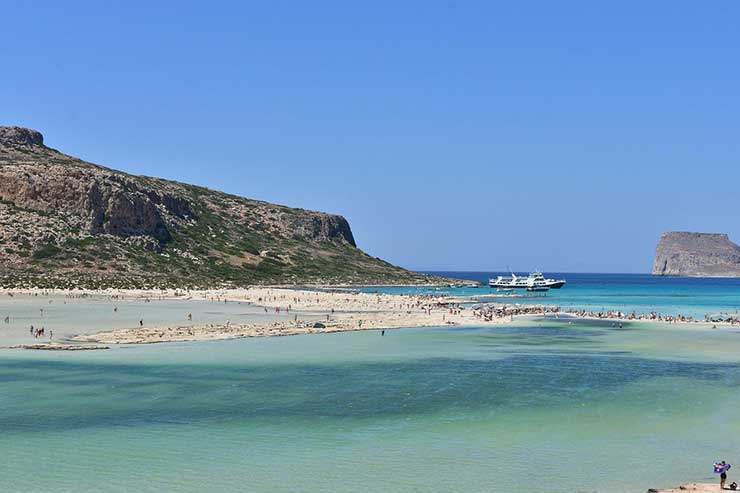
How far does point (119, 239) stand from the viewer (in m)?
143

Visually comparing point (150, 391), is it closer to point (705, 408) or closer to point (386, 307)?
point (705, 408)

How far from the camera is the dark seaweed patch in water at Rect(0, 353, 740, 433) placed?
27.7 m

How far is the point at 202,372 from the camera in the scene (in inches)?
1468

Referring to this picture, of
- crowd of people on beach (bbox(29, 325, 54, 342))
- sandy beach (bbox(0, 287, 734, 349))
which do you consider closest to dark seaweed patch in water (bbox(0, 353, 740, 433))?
crowd of people on beach (bbox(29, 325, 54, 342))

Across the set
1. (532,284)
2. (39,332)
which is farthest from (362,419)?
(532,284)

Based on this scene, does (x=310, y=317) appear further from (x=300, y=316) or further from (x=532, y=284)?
(x=532, y=284)

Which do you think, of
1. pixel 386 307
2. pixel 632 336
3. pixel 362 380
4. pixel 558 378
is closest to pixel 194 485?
pixel 362 380

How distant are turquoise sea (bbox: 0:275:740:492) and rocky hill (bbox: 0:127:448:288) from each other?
76863mm

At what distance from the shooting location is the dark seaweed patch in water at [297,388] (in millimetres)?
27703

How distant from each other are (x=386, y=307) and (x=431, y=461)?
70045 mm

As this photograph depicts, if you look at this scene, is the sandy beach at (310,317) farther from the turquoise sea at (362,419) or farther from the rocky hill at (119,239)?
the rocky hill at (119,239)

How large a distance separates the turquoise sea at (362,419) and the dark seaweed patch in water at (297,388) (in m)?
0.12

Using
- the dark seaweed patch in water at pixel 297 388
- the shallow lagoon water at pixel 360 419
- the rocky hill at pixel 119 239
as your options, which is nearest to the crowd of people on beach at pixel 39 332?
the shallow lagoon water at pixel 360 419

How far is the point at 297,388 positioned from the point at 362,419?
7.03m
